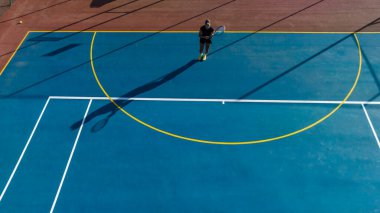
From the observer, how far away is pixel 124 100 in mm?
15266

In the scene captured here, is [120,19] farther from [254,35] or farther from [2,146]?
[2,146]

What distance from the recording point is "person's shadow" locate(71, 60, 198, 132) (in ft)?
46.9

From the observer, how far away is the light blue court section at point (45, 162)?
466 inches

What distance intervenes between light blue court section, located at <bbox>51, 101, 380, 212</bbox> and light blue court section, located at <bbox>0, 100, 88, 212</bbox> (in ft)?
1.76

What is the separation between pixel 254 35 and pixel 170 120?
7840 millimetres

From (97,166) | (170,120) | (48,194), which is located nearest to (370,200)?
(170,120)

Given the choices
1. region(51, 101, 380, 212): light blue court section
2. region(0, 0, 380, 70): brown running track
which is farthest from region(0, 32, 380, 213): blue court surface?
region(0, 0, 380, 70): brown running track

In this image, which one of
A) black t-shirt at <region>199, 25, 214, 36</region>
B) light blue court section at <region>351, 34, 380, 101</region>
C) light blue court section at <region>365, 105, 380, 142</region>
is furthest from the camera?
black t-shirt at <region>199, 25, 214, 36</region>

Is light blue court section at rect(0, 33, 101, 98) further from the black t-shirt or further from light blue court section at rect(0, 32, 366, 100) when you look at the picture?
the black t-shirt

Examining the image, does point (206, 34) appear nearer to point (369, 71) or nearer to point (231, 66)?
point (231, 66)

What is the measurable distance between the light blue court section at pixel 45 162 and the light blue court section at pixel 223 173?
54 centimetres

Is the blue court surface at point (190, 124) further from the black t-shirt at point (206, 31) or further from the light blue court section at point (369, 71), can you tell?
the black t-shirt at point (206, 31)

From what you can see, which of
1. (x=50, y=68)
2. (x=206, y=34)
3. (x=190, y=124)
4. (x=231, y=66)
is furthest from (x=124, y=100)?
(x=231, y=66)

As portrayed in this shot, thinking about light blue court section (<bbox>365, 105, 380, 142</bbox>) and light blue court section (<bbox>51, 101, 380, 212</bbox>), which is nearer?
light blue court section (<bbox>51, 101, 380, 212</bbox>)
